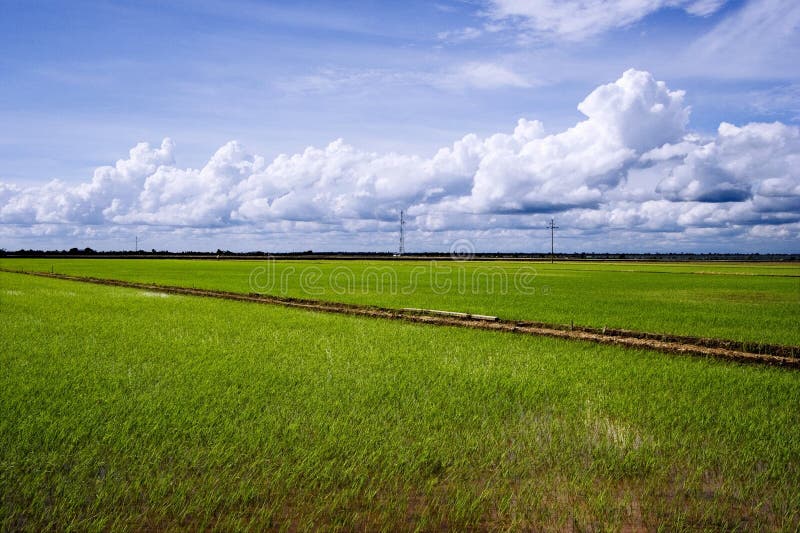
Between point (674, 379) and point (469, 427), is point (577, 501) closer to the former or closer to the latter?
point (469, 427)

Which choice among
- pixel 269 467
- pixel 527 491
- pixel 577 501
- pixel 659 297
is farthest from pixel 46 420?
pixel 659 297

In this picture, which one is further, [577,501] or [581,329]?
[581,329]

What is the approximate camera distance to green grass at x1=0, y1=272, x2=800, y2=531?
3979 mm

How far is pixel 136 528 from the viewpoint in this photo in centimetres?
371

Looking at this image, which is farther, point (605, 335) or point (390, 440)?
point (605, 335)

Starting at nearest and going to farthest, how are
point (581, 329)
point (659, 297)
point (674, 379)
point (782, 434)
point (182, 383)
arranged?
point (782, 434)
point (182, 383)
point (674, 379)
point (581, 329)
point (659, 297)

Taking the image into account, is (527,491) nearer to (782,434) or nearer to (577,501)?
(577,501)

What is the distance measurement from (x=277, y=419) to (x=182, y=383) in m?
2.16

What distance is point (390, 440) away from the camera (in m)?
5.18

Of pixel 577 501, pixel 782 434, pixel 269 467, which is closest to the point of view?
pixel 577 501

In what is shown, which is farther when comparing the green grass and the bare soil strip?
the bare soil strip

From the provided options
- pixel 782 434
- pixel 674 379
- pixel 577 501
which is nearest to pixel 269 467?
pixel 577 501

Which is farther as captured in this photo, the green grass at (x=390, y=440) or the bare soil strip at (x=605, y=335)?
the bare soil strip at (x=605, y=335)

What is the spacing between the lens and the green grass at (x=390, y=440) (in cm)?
398
